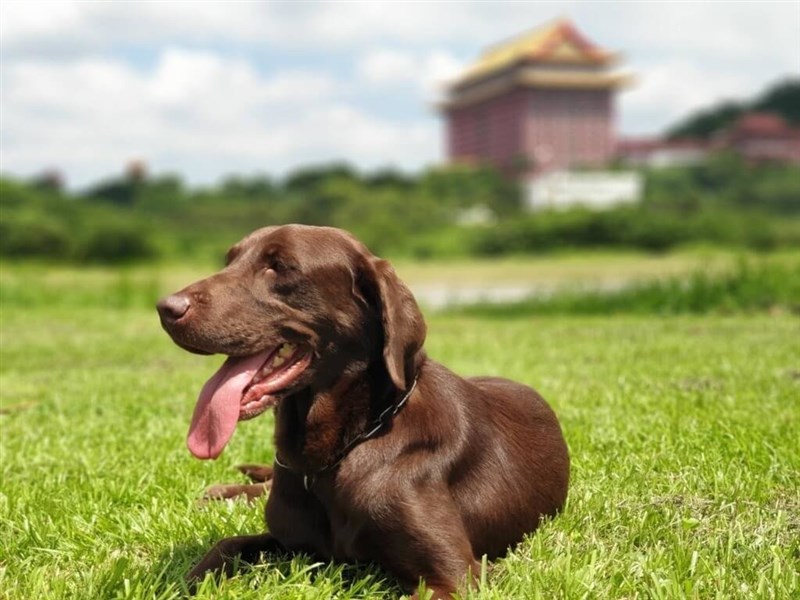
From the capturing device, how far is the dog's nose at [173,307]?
2621 mm

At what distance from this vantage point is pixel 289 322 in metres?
2.77

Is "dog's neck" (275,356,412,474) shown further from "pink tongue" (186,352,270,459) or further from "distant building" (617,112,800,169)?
"distant building" (617,112,800,169)

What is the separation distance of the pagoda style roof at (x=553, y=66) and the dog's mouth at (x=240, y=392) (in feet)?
406

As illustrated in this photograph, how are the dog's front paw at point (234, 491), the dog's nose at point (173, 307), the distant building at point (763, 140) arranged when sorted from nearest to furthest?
1. the dog's nose at point (173, 307)
2. the dog's front paw at point (234, 491)
3. the distant building at point (763, 140)

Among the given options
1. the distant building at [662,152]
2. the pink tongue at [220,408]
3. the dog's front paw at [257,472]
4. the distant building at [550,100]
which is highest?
the distant building at [550,100]

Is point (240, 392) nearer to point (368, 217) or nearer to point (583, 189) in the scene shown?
point (368, 217)

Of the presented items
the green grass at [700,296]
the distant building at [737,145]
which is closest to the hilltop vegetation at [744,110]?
the distant building at [737,145]

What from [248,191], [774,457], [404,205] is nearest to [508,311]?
[774,457]

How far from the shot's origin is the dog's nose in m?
2.62

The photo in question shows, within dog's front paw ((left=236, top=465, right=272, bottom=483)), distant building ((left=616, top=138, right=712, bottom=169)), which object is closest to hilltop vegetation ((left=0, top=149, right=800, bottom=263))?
dog's front paw ((left=236, top=465, right=272, bottom=483))

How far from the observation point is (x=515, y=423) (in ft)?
11.0

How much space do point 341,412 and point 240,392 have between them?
314mm

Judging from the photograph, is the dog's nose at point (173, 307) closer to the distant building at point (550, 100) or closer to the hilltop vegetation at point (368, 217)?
the hilltop vegetation at point (368, 217)

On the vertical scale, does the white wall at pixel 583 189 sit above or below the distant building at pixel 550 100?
below
